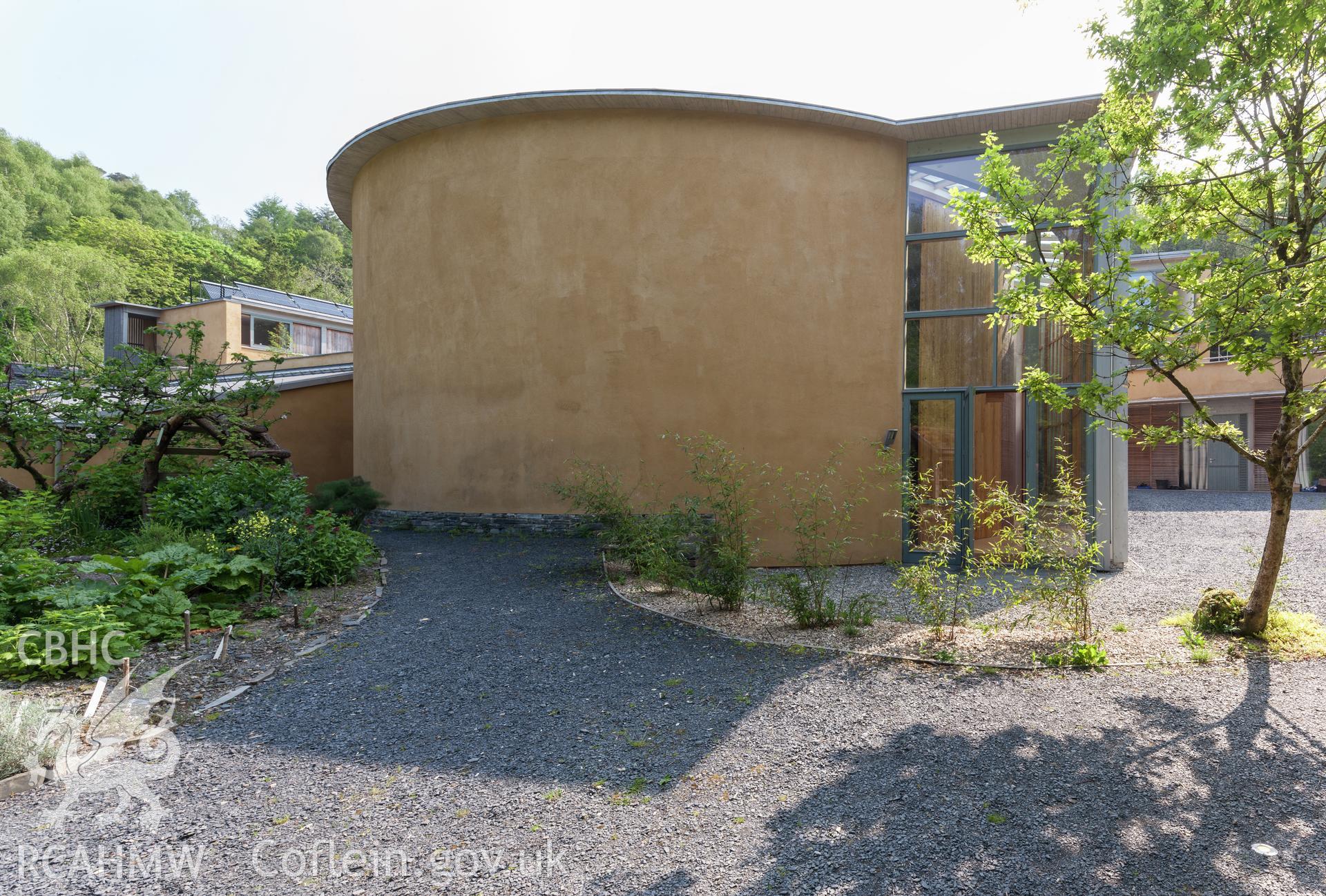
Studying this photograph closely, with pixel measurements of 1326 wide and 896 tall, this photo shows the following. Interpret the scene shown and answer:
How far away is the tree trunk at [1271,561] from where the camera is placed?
5199mm

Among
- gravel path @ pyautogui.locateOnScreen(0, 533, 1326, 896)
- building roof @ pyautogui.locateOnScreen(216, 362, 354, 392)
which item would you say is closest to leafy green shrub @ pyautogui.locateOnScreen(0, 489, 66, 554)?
gravel path @ pyautogui.locateOnScreen(0, 533, 1326, 896)

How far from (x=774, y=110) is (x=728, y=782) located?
854 cm

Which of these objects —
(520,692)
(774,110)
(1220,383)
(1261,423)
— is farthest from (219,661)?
(1261,423)

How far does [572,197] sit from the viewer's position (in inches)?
384

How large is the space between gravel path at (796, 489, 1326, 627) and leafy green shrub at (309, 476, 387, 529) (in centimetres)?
653

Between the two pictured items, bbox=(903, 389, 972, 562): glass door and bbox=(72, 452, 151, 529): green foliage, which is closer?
bbox=(72, 452, 151, 529): green foliage

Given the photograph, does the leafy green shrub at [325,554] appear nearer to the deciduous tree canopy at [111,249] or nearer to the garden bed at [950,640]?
the garden bed at [950,640]

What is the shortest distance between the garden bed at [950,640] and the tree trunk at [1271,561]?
0.66ft

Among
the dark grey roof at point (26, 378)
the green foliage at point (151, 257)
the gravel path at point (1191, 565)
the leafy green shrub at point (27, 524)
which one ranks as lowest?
the gravel path at point (1191, 565)

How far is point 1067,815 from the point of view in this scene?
278 cm

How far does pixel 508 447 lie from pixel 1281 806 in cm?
859

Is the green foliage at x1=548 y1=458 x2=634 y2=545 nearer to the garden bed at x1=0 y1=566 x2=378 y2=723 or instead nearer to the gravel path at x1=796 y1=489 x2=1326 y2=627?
the garden bed at x1=0 y1=566 x2=378 y2=723

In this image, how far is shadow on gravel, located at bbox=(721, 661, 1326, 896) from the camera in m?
2.39

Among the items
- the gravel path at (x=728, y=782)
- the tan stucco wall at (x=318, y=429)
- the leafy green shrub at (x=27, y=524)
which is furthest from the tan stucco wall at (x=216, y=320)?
the gravel path at (x=728, y=782)
